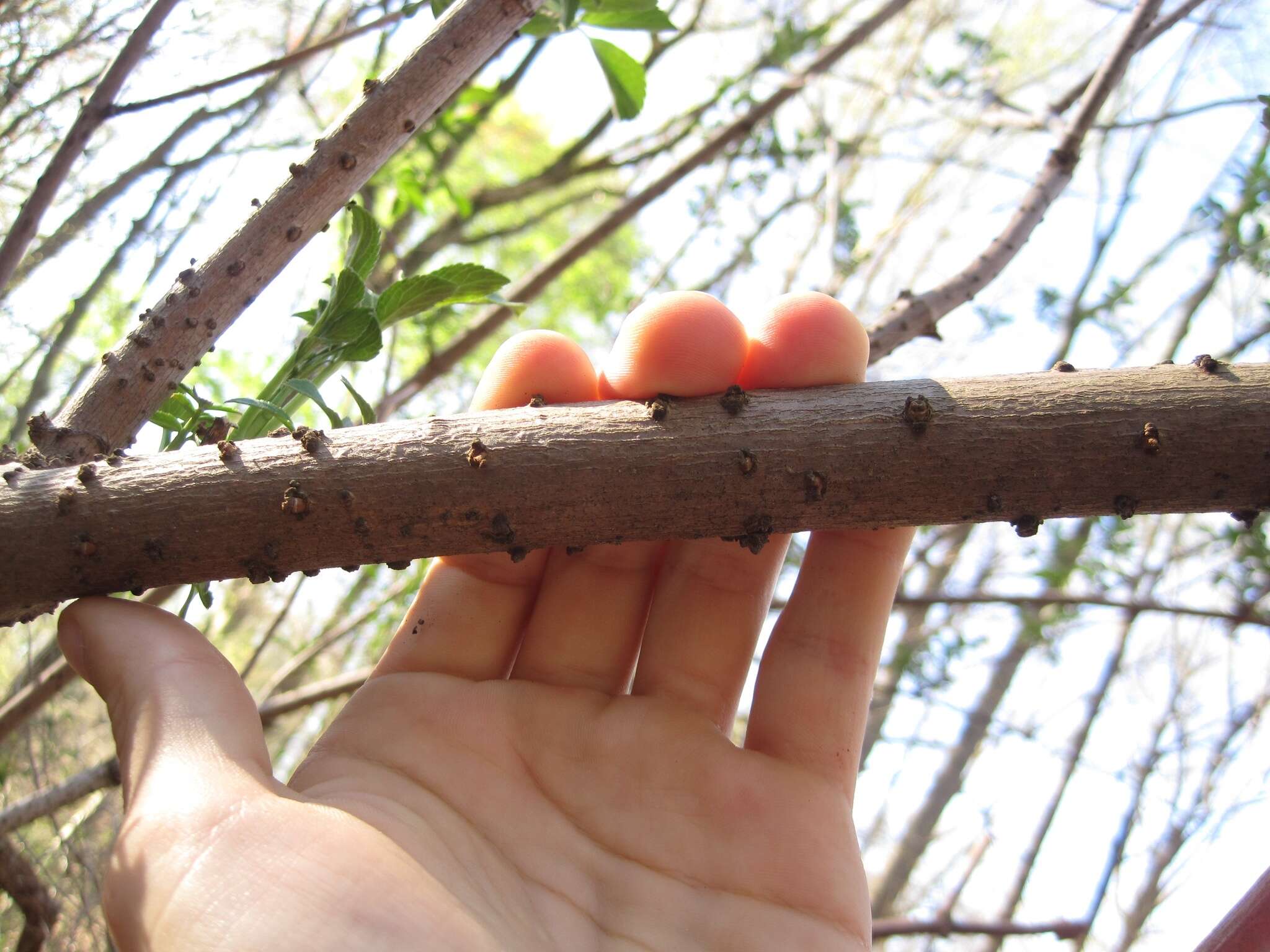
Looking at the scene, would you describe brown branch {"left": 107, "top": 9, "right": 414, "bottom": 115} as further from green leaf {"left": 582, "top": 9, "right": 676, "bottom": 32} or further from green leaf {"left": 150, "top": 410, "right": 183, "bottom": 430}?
green leaf {"left": 150, "top": 410, "right": 183, "bottom": 430}

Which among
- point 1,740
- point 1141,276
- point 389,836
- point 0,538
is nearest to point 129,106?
point 0,538

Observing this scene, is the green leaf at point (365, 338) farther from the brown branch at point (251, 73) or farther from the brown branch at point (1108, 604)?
the brown branch at point (1108, 604)

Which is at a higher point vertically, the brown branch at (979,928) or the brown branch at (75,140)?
the brown branch at (75,140)

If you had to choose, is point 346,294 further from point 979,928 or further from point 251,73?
point 979,928

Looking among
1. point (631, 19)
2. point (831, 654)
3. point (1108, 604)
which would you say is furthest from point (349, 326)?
point (1108, 604)

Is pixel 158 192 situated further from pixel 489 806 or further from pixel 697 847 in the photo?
pixel 697 847

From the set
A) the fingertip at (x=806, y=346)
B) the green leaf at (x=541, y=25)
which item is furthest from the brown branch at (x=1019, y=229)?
the green leaf at (x=541, y=25)
